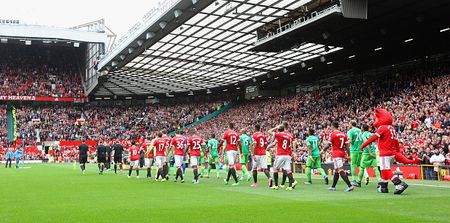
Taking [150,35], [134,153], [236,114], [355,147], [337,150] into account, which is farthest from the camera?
[236,114]

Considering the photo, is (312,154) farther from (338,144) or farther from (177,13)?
(177,13)

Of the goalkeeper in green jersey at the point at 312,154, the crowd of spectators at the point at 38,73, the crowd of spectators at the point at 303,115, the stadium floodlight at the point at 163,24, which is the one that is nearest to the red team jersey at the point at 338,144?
the goalkeeper in green jersey at the point at 312,154

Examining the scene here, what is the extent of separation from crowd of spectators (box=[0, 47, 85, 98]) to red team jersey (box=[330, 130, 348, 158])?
54035 millimetres

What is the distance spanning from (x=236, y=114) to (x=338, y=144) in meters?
41.4

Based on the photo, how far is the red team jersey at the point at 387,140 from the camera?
488 inches

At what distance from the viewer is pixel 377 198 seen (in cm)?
1143

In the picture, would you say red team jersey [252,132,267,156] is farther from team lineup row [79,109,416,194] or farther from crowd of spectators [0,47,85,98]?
crowd of spectators [0,47,85,98]

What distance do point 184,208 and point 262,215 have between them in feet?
6.29

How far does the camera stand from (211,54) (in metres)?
39.2

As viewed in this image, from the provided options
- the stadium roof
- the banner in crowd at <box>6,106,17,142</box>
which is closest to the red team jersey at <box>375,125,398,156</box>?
the stadium roof

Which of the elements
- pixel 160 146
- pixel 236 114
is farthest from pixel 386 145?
pixel 236 114

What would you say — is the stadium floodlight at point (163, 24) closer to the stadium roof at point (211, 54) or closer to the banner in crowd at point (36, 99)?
the stadium roof at point (211, 54)

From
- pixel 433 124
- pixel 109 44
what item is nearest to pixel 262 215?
pixel 433 124

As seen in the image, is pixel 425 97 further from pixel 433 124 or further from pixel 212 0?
pixel 212 0
